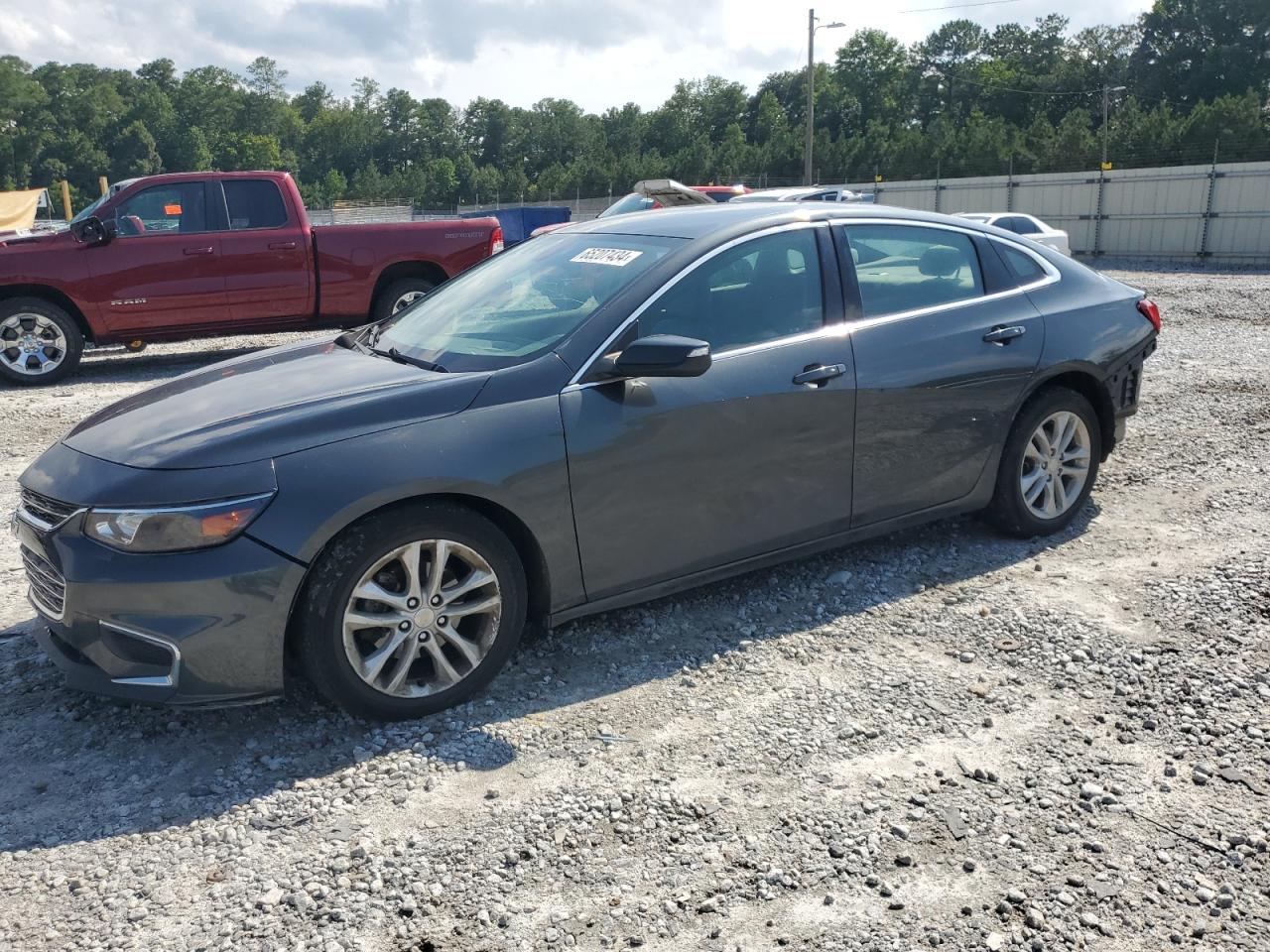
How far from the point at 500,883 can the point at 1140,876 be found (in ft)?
5.50

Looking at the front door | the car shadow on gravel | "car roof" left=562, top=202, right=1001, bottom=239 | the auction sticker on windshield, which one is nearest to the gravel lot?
the car shadow on gravel

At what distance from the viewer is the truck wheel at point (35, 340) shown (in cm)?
1027

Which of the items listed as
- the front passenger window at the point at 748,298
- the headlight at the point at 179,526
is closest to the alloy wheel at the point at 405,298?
the front passenger window at the point at 748,298

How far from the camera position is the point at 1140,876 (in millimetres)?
2799

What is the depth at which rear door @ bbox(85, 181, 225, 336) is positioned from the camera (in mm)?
10516

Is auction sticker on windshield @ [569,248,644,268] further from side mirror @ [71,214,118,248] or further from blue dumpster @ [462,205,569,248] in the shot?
blue dumpster @ [462,205,569,248]

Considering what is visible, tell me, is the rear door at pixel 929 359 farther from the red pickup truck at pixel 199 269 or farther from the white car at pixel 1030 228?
the white car at pixel 1030 228

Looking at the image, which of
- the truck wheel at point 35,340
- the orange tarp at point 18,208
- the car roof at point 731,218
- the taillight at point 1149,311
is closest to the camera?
the car roof at point 731,218

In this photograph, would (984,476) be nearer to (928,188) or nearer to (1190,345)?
(1190,345)

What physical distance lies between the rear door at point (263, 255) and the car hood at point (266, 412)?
7231 millimetres

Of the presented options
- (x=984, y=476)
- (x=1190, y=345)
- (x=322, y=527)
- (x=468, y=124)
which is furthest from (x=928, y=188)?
(x=468, y=124)

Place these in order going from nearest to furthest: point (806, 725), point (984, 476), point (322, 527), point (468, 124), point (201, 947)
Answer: point (201, 947) < point (322, 527) < point (806, 725) < point (984, 476) < point (468, 124)

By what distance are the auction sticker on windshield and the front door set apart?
306 millimetres

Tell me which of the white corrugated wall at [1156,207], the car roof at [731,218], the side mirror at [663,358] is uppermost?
the car roof at [731,218]
